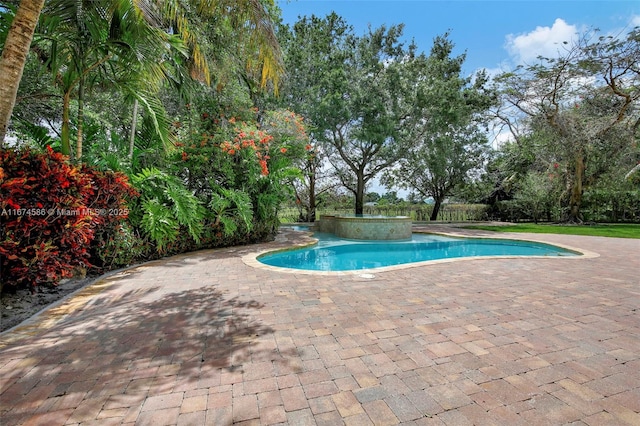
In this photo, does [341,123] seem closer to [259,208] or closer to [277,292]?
[259,208]

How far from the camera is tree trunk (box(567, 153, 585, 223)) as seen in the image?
18453mm

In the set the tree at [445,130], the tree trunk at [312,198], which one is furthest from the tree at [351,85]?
the tree trunk at [312,198]

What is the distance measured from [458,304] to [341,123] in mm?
13913

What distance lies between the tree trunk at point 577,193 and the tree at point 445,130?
5.39 metres

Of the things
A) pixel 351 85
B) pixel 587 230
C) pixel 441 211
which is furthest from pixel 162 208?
pixel 441 211

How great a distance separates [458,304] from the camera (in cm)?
425

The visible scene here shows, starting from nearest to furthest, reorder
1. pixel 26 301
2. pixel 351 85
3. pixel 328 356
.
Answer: pixel 328 356 → pixel 26 301 → pixel 351 85

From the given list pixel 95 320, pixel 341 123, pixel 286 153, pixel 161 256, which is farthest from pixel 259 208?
pixel 341 123

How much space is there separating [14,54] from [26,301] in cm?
327

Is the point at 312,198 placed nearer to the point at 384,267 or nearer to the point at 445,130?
the point at 445,130

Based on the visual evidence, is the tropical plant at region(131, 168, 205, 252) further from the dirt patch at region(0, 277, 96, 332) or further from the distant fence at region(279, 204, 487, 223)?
the distant fence at region(279, 204, 487, 223)

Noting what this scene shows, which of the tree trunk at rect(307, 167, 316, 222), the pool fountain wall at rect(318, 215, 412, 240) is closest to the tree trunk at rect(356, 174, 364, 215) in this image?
the tree trunk at rect(307, 167, 316, 222)

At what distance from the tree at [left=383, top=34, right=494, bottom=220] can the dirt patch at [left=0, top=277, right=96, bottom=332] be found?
16457 mm

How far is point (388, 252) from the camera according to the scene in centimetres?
1132
